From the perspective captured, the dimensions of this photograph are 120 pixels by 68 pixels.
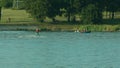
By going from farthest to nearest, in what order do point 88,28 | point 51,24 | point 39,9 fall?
point 39,9
point 51,24
point 88,28

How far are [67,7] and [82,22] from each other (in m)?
6.73

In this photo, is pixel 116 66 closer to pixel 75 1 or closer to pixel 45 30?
pixel 45 30

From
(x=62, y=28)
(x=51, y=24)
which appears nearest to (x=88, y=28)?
(x=62, y=28)

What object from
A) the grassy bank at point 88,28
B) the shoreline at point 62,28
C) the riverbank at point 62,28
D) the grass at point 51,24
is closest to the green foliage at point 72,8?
the grass at point 51,24

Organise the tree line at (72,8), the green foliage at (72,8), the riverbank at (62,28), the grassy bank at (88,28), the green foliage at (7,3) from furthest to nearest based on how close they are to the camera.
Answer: the green foliage at (7,3) → the tree line at (72,8) → the green foliage at (72,8) → the grassy bank at (88,28) → the riverbank at (62,28)

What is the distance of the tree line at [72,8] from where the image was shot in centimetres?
13150

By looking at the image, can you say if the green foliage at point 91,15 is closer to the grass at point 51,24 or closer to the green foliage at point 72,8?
the green foliage at point 72,8

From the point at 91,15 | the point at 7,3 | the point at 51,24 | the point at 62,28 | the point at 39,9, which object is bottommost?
the point at 62,28

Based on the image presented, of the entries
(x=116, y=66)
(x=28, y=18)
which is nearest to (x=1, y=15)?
(x=28, y=18)

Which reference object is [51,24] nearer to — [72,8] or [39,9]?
[39,9]

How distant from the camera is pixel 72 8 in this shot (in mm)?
136125

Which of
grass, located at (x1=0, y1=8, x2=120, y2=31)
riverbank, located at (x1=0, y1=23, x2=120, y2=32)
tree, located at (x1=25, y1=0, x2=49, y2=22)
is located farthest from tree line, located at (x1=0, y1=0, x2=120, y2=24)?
riverbank, located at (x1=0, y1=23, x2=120, y2=32)

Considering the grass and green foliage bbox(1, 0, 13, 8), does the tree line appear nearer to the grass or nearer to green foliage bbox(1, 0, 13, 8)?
the grass

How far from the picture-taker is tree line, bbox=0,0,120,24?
431 feet
